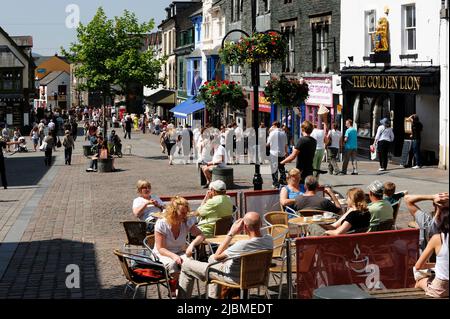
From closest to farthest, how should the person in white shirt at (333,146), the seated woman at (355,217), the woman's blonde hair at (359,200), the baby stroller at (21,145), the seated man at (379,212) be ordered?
the seated woman at (355,217), the woman's blonde hair at (359,200), the seated man at (379,212), the person in white shirt at (333,146), the baby stroller at (21,145)

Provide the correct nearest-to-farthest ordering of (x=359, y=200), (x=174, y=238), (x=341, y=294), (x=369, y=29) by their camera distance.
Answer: (x=341, y=294)
(x=174, y=238)
(x=359, y=200)
(x=369, y=29)

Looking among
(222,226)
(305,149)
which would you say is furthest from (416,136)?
(222,226)

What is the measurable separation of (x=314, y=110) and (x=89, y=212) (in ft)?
69.3

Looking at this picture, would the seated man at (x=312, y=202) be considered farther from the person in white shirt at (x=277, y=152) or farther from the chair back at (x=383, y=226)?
the person in white shirt at (x=277, y=152)

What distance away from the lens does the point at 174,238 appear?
1015 cm

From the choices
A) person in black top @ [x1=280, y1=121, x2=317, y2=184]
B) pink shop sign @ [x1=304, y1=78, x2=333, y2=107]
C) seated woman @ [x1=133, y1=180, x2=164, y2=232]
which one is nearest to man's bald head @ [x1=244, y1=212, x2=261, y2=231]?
seated woman @ [x1=133, y1=180, x2=164, y2=232]

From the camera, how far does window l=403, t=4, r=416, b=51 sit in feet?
95.0

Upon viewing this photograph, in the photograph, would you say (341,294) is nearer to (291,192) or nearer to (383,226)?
(383,226)

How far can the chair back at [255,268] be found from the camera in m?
8.93

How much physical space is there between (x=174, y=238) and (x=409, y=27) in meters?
20.9

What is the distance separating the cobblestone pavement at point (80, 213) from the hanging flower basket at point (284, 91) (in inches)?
99.3

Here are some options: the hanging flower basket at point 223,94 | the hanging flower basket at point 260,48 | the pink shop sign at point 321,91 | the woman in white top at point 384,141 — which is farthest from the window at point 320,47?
the hanging flower basket at point 260,48
